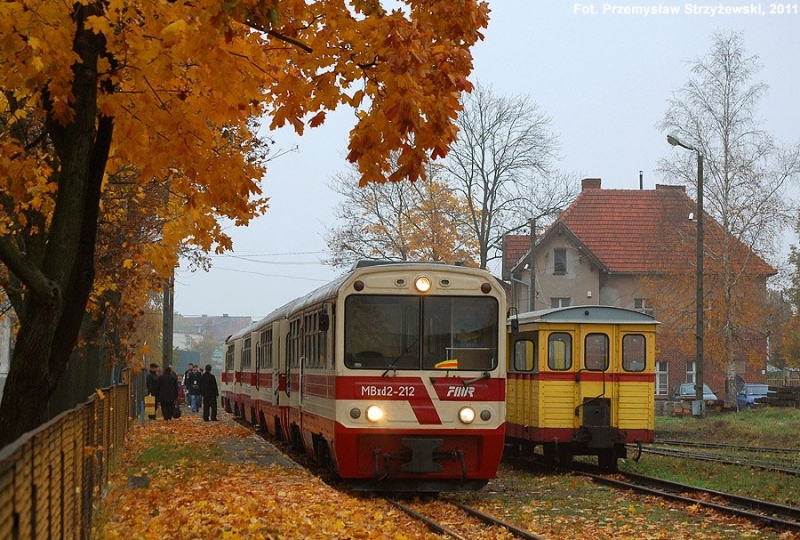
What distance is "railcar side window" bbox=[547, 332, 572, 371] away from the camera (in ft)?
65.1

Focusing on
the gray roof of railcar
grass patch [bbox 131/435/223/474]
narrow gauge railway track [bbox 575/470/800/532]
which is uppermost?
the gray roof of railcar

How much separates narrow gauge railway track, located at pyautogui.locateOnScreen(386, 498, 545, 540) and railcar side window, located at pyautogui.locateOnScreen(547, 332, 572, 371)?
5.44m

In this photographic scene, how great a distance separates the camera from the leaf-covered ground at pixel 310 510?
1113 cm

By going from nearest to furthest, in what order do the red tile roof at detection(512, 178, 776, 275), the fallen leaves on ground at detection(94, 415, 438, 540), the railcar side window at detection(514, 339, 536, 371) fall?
the fallen leaves on ground at detection(94, 415, 438, 540), the railcar side window at detection(514, 339, 536, 371), the red tile roof at detection(512, 178, 776, 275)

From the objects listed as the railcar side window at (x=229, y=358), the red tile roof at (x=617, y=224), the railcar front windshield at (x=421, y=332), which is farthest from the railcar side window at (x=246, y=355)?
the red tile roof at (x=617, y=224)

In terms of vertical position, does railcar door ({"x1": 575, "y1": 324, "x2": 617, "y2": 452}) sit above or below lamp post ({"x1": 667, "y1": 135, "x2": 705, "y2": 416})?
below

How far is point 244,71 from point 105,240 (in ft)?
31.7

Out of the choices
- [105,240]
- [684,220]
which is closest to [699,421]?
[684,220]

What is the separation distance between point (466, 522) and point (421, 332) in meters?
2.82

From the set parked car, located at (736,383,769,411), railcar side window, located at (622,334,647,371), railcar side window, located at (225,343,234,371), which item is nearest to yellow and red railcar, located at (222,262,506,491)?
railcar side window, located at (622,334,647,371)

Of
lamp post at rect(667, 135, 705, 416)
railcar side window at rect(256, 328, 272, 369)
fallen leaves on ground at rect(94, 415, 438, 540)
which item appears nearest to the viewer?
fallen leaves on ground at rect(94, 415, 438, 540)

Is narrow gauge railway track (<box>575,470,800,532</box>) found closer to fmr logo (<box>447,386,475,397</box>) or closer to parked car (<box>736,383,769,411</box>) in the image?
fmr logo (<box>447,386,475,397</box>)

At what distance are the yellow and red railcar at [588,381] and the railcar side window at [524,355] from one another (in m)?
0.02

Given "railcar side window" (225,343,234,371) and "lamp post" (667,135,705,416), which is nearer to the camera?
"lamp post" (667,135,705,416)
